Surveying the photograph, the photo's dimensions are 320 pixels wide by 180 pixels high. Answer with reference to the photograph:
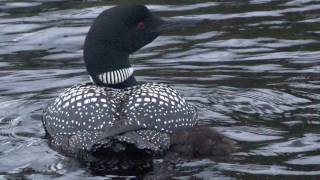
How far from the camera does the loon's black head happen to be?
29.8 feet

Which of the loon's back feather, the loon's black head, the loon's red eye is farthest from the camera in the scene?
the loon's red eye

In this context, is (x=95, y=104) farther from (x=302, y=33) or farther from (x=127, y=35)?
(x=302, y=33)

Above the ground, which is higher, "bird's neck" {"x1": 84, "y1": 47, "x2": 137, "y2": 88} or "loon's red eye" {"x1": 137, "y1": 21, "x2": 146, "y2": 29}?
"loon's red eye" {"x1": 137, "y1": 21, "x2": 146, "y2": 29}

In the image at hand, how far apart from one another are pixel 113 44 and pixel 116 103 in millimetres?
888

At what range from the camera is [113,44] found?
9.16 m

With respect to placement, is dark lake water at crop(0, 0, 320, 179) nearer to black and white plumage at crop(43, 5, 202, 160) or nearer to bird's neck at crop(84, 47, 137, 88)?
black and white plumage at crop(43, 5, 202, 160)

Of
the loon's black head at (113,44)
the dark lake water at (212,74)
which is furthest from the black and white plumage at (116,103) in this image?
the dark lake water at (212,74)

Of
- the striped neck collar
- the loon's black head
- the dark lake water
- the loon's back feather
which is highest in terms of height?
the loon's black head

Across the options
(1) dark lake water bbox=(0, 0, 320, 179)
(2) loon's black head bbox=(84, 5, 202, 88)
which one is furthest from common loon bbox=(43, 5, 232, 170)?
(1) dark lake water bbox=(0, 0, 320, 179)

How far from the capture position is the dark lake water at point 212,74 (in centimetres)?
828

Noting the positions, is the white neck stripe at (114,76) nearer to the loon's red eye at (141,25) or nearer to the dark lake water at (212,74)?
the loon's red eye at (141,25)

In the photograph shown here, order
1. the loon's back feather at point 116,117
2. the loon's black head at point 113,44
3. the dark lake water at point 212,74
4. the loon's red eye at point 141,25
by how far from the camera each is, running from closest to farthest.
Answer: the loon's back feather at point 116,117
the dark lake water at point 212,74
the loon's black head at point 113,44
the loon's red eye at point 141,25

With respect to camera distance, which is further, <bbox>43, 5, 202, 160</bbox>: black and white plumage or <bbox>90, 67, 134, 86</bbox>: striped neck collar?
<bbox>90, 67, 134, 86</bbox>: striped neck collar

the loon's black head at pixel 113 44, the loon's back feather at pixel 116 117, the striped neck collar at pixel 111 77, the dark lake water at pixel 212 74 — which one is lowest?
the dark lake water at pixel 212 74
